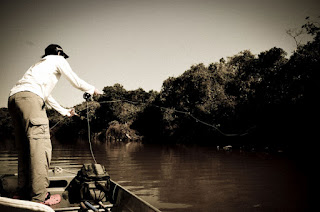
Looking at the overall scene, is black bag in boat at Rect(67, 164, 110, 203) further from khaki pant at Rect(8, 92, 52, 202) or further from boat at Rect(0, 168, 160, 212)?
khaki pant at Rect(8, 92, 52, 202)

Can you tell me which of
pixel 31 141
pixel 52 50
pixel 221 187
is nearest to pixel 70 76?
pixel 52 50

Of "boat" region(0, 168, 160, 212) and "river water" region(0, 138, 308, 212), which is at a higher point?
"boat" region(0, 168, 160, 212)

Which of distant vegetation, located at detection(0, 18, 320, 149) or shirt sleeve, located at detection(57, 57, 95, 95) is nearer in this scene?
shirt sleeve, located at detection(57, 57, 95, 95)

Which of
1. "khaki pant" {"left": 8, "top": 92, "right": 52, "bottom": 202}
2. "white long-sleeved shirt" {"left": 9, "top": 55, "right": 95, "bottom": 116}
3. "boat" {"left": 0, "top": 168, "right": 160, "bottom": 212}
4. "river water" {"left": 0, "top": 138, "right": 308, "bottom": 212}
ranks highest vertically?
"white long-sleeved shirt" {"left": 9, "top": 55, "right": 95, "bottom": 116}

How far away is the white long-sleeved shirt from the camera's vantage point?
3.24 m

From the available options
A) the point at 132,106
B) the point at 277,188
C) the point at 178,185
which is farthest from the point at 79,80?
the point at 132,106

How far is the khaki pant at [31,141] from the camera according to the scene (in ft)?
10.2

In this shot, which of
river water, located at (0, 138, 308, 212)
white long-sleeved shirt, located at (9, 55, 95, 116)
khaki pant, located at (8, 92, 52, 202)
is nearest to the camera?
khaki pant, located at (8, 92, 52, 202)

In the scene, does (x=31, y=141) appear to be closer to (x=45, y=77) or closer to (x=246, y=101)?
(x=45, y=77)

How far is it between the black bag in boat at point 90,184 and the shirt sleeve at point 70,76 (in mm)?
1583

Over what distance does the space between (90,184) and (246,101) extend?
22498 millimetres

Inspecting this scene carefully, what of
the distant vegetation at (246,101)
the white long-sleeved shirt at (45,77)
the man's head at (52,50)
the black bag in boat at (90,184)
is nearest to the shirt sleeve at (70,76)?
the white long-sleeved shirt at (45,77)

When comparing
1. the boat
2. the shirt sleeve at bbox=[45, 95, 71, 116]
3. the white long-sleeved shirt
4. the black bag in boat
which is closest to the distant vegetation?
the boat

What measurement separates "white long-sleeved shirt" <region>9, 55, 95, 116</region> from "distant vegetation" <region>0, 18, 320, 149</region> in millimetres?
5512
